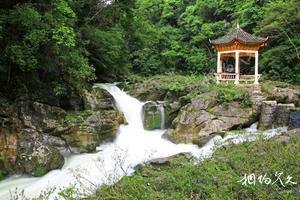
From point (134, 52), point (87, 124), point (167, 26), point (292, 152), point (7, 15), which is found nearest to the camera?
point (292, 152)

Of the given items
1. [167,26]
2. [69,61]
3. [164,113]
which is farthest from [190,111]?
[167,26]

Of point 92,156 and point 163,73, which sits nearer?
point 92,156

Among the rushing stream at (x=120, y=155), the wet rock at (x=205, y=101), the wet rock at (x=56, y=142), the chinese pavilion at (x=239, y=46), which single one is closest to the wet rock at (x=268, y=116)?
the rushing stream at (x=120, y=155)

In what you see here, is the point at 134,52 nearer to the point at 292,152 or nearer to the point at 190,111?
the point at 190,111

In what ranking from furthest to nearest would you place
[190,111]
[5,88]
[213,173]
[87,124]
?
[190,111] → [87,124] → [5,88] → [213,173]

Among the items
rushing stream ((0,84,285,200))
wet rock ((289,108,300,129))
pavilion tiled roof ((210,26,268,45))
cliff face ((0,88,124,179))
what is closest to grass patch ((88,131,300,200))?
rushing stream ((0,84,285,200))

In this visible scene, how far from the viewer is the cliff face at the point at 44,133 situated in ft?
29.8

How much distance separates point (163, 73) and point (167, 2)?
8430 mm

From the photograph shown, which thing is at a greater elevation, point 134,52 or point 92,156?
point 134,52

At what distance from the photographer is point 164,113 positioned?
1377cm

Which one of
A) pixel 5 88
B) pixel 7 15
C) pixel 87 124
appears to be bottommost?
pixel 87 124

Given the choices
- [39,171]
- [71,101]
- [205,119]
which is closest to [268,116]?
[205,119]

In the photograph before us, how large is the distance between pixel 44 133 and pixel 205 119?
5513 millimetres

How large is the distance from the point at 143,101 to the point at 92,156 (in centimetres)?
594
